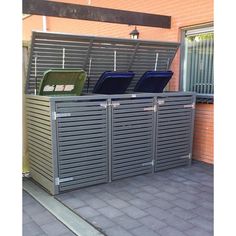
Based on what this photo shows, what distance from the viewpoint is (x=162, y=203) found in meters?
3.62

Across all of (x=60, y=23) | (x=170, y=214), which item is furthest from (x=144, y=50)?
(x=60, y=23)

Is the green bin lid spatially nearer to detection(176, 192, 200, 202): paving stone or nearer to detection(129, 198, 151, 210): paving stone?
detection(129, 198, 151, 210): paving stone

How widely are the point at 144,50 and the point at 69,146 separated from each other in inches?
80.9

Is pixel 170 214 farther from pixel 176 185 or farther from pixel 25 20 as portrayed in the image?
pixel 25 20

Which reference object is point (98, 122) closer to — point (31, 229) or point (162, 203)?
point (162, 203)

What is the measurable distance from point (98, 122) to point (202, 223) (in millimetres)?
1708

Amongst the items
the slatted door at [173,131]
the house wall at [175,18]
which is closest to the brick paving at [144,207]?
the slatted door at [173,131]

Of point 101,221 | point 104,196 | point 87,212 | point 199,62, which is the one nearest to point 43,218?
point 87,212

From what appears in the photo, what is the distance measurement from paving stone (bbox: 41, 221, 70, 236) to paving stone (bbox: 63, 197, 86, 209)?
0.44 metres

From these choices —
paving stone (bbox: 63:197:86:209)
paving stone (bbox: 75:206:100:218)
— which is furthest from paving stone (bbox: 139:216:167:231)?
paving stone (bbox: 63:197:86:209)

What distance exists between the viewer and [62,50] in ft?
14.1

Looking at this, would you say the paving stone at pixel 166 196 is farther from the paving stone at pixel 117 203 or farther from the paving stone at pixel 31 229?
the paving stone at pixel 31 229
